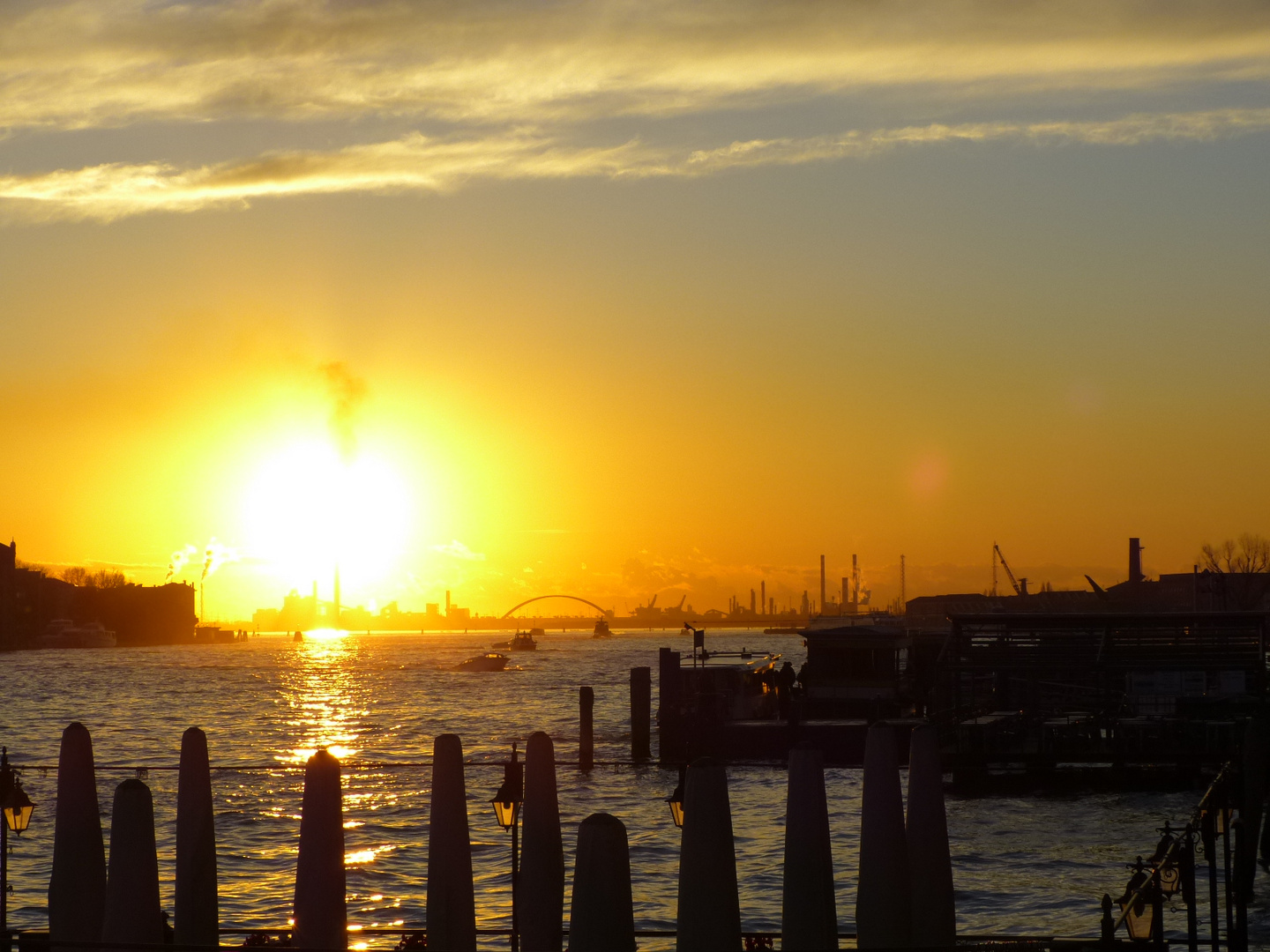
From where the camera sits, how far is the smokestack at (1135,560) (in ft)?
513

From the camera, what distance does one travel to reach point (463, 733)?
78.3 metres

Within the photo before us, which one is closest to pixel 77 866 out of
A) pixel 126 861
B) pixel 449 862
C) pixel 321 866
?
pixel 126 861

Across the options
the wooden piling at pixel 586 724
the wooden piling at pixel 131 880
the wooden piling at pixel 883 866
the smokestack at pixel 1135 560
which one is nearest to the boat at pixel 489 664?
the smokestack at pixel 1135 560

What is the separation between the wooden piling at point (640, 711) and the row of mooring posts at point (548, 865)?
4151cm

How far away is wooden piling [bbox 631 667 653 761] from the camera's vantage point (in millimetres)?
52906

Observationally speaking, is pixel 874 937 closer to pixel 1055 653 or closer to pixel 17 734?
pixel 1055 653

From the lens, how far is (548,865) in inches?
408

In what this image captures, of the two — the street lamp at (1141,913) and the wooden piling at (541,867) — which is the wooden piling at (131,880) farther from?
the street lamp at (1141,913)

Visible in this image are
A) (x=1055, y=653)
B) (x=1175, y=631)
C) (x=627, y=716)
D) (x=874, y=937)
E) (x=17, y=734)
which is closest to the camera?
(x=874, y=937)

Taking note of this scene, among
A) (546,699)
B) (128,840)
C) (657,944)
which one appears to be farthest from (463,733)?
(128,840)

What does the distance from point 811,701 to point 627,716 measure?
2891 centimetres

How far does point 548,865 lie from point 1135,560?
156993mm

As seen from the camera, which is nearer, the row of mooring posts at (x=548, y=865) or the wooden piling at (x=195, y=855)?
the row of mooring posts at (x=548, y=865)

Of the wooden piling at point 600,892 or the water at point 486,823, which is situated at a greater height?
the wooden piling at point 600,892
